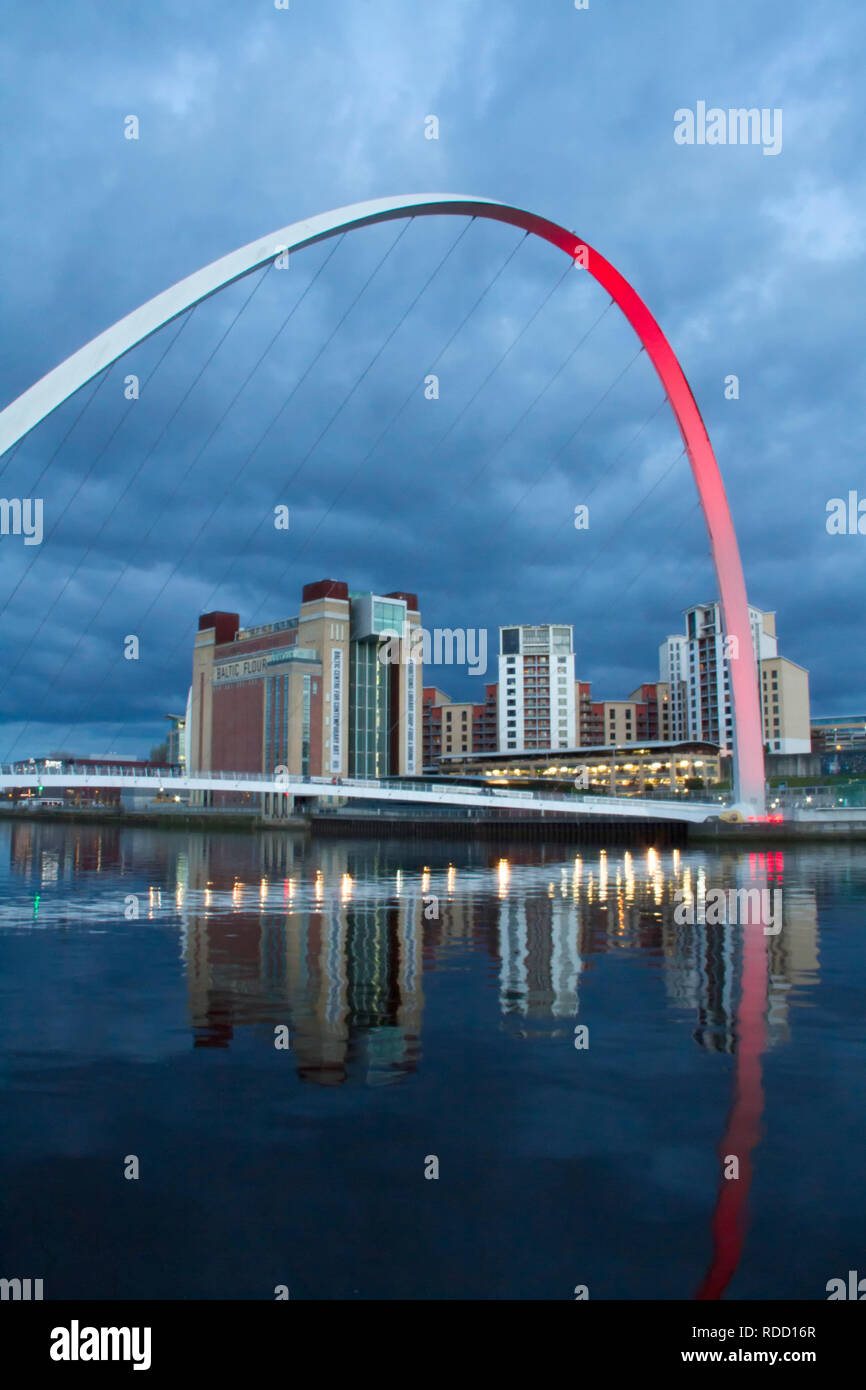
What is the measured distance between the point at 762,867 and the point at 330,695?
81.6 meters

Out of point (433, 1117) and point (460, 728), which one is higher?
point (460, 728)

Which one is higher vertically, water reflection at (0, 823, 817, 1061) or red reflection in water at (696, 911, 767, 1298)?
red reflection in water at (696, 911, 767, 1298)

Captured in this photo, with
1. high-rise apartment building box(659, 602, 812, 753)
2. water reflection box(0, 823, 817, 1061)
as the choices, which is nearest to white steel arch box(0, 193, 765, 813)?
water reflection box(0, 823, 817, 1061)

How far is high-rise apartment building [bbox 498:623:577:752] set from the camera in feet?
461

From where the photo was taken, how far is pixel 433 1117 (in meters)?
7.11

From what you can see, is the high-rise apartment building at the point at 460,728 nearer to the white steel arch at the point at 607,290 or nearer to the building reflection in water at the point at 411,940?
the white steel arch at the point at 607,290

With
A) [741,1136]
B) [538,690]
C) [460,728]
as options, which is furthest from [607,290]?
[460,728]

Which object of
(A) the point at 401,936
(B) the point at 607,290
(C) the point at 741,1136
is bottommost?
(A) the point at 401,936

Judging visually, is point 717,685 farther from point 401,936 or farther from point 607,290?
point 401,936

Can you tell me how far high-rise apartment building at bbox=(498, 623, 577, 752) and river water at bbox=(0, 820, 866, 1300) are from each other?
124423 mm

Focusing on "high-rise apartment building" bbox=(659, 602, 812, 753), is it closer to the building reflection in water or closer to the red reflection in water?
the building reflection in water

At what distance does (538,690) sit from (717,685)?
82.5 ft

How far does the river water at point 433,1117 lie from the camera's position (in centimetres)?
509
